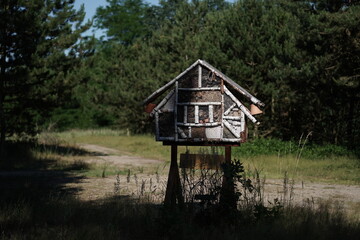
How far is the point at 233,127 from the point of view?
6.64 meters

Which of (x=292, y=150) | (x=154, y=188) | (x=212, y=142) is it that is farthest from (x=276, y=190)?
(x=292, y=150)

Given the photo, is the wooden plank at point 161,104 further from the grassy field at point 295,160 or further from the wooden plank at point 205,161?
the grassy field at point 295,160

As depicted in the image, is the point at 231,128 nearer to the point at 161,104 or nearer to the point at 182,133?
the point at 182,133

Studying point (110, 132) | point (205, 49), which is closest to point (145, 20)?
point (110, 132)

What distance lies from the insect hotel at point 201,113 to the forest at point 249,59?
25.5 feet

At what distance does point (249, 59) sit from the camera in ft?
79.3

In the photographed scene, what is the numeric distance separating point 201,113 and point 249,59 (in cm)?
1804

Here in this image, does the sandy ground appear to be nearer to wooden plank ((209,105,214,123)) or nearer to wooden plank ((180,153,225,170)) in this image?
wooden plank ((180,153,225,170))

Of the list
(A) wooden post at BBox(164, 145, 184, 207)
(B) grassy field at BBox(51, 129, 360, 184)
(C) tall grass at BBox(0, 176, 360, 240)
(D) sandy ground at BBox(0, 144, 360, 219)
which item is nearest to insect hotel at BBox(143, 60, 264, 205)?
(A) wooden post at BBox(164, 145, 184, 207)

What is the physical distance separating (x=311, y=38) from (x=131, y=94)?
65.2ft

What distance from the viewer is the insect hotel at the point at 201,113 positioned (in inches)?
261

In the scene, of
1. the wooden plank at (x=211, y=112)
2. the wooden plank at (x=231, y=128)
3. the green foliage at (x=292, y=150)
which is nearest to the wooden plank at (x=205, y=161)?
the wooden plank at (x=231, y=128)

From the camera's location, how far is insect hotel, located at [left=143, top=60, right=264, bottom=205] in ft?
21.8

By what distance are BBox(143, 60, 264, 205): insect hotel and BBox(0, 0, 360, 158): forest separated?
7.77m
